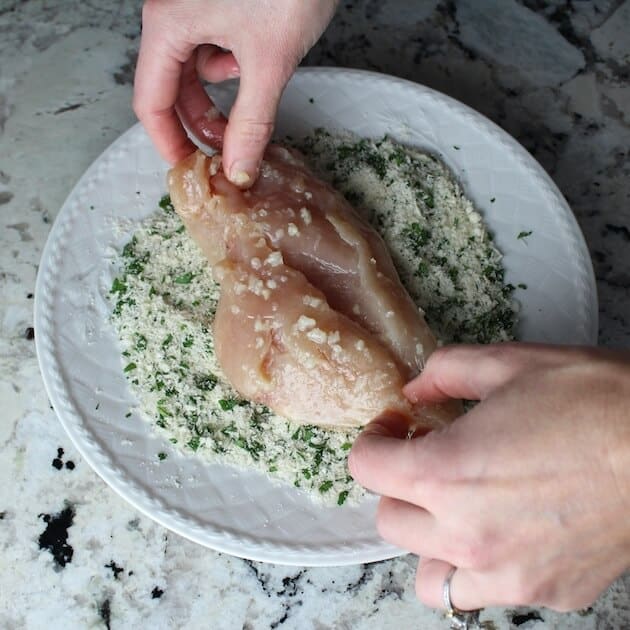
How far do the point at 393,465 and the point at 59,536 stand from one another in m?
1.18

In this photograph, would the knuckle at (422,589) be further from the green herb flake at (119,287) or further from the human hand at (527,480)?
the green herb flake at (119,287)

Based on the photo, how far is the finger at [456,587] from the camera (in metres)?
1.37

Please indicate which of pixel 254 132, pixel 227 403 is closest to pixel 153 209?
pixel 254 132

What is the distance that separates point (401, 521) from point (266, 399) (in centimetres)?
63

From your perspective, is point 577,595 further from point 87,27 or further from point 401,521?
point 87,27

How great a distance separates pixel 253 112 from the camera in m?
1.84

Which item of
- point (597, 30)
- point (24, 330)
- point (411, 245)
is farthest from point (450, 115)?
point (24, 330)

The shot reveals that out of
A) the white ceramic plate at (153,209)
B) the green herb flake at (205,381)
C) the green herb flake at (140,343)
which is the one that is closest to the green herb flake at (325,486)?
the white ceramic plate at (153,209)

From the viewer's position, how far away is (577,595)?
138 cm

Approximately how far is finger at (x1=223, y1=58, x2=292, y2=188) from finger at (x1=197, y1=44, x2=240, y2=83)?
1.10 ft

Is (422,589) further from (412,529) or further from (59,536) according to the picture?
(59,536)

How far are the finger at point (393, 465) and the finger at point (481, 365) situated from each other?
156mm

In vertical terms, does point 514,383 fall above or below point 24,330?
above

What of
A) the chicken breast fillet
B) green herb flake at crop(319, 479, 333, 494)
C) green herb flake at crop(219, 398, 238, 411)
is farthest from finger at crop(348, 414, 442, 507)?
green herb flake at crop(219, 398, 238, 411)
